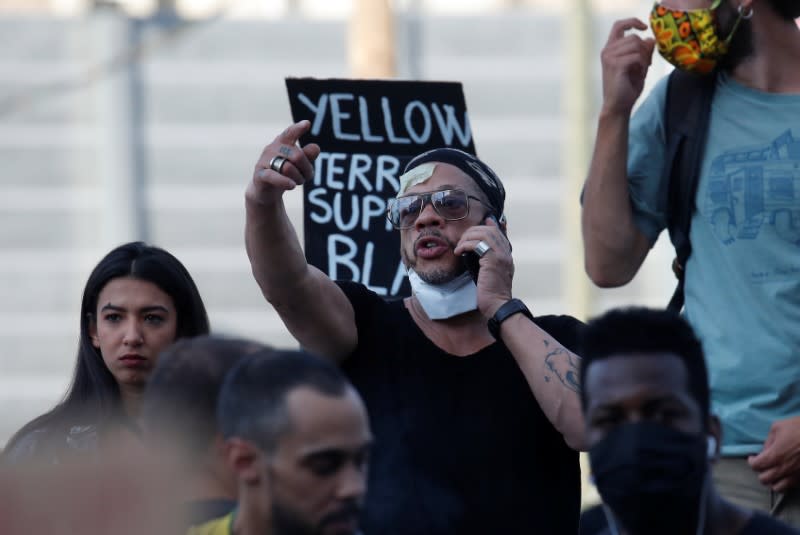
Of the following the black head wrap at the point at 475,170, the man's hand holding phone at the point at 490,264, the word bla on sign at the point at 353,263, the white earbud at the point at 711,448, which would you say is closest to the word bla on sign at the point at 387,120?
the word bla on sign at the point at 353,263

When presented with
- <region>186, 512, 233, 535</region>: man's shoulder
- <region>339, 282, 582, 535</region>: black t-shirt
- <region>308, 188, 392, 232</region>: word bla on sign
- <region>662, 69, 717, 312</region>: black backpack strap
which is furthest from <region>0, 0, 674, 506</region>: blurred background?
<region>186, 512, 233, 535</region>: man's shoulder

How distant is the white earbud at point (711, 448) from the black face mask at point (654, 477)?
2.9 inches

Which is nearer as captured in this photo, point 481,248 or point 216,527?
point 216,527

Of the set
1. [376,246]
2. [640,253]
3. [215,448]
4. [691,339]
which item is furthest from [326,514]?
[376,246]

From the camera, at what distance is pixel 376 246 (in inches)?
219

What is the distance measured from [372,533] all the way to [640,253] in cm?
124

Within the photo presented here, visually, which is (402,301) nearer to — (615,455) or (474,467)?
(474,467)

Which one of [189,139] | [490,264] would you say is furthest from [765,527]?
[189,139]

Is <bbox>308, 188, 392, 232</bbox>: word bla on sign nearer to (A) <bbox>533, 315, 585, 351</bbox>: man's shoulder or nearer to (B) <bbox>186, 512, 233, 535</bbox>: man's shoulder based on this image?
(A) <bbox>533, 315, 585, 351</bbox>: man's shoulder

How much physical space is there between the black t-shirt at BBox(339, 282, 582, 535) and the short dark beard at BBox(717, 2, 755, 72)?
36.1 inches

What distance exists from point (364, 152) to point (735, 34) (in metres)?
1.47

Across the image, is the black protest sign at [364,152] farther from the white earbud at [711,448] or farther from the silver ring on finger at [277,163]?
the white earbud at [711,448]

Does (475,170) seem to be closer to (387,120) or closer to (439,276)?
(439,276)

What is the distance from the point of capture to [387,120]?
570 centimetres
